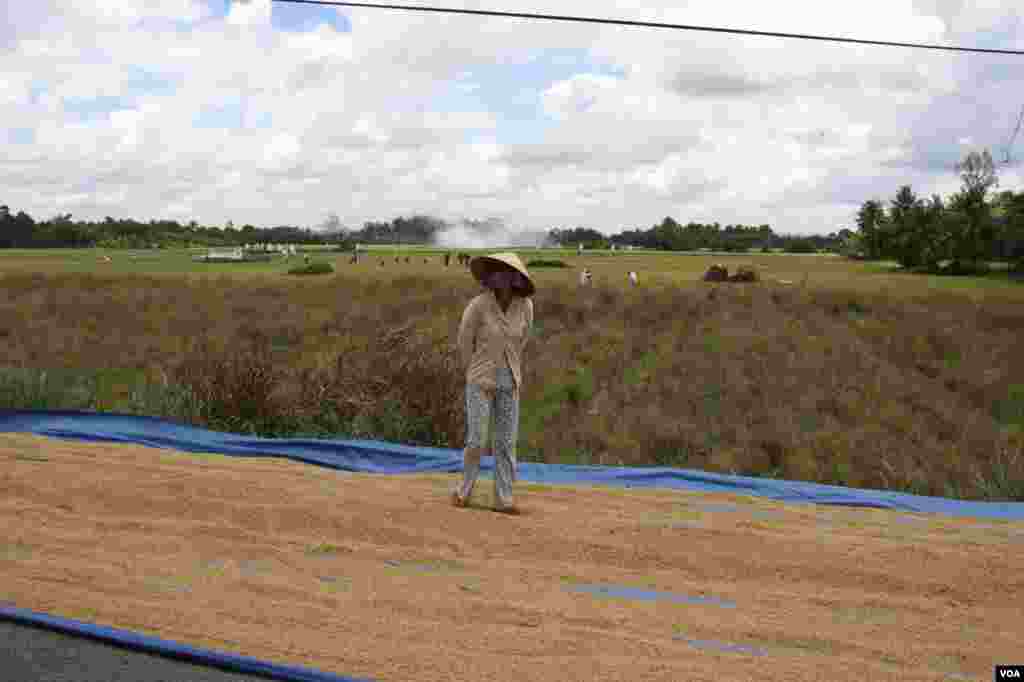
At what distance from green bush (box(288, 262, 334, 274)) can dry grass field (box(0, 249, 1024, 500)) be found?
73cm

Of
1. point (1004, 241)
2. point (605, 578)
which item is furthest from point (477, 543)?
point (1004, 241)

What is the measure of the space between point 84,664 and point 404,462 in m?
6.64

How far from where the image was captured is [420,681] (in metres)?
5.57

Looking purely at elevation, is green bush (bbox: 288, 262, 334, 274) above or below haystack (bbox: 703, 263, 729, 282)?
below

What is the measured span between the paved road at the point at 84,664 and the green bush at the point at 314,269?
35934mm

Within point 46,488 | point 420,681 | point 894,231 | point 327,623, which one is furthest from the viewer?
point 894,231

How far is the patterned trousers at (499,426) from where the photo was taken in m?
9.62

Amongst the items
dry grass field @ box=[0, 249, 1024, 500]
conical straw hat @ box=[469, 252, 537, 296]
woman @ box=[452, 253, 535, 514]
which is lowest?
dry grass field @ box=[0, 249, 1024, 500]

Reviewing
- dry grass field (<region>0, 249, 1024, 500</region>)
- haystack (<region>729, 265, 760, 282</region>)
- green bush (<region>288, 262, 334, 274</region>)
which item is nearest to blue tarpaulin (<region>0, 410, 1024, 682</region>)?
dry grass field (<region>0, 249, 1024, 500</region>)

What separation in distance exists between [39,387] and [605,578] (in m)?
12.1

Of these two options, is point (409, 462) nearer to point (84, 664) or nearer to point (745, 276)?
→ point (84, 664)

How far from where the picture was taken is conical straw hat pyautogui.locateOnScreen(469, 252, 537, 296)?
9422 millimetres

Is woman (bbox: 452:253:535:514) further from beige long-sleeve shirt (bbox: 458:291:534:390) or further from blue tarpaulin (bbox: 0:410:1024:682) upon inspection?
blue tarpaulin (bbox: 0:410:1024:682)

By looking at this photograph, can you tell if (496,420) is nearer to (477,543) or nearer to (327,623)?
(477,543)
